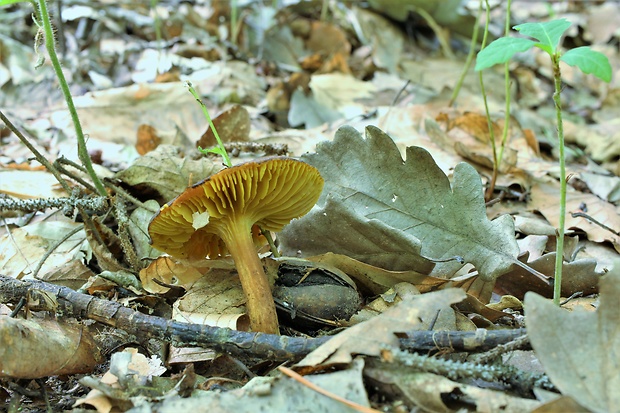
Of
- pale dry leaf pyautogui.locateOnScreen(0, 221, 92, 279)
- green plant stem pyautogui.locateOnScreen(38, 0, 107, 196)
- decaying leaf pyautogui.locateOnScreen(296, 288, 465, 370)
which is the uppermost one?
green plant stem pyautogui.locateOnScreen(38, 0, 107, 196)

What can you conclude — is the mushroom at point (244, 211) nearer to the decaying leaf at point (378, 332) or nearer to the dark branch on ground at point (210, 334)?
the dark branch on ground at point (210, 334)

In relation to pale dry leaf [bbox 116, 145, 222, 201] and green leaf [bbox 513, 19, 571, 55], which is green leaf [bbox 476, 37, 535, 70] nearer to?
green leaf [bbox 513, 19, 571, 55]

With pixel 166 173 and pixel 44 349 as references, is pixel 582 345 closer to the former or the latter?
pixel 44 349

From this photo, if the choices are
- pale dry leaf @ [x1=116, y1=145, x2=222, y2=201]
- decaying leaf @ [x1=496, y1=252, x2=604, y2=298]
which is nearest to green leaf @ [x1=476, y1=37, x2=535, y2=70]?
decaying leaf @ [x1=496, y1=252, x2=604, y2=298]

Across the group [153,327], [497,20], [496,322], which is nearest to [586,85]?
[497,20]

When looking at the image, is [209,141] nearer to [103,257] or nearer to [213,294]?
[103,257]

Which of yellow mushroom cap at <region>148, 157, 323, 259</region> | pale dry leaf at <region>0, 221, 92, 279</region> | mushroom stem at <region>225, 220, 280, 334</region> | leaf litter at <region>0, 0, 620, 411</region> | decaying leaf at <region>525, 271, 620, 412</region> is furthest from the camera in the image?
pale dry leaf at <region>0, 221, 92, 279</region>
